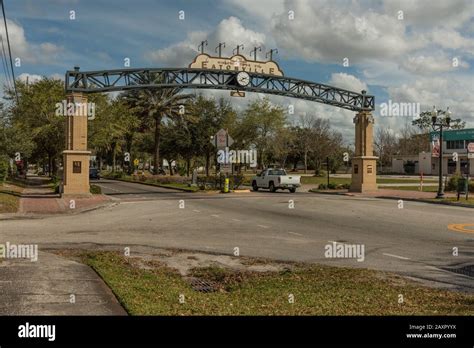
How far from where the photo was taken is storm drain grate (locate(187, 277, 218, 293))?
7344 millimetres

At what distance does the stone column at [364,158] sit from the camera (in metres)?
34.1

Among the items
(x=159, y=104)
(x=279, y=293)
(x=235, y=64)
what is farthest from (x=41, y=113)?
(x=279, y=293)

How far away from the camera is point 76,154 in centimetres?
2656

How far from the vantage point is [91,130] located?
136ft

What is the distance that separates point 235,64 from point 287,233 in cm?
2037

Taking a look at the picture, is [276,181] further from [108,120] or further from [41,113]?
[41,113]

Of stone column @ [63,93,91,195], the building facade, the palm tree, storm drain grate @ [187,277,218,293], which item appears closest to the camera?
storm drain grate @ [187,277,218,293]

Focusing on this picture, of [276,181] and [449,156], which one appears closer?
[276,181]

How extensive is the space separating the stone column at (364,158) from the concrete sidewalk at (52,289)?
91.4 feet

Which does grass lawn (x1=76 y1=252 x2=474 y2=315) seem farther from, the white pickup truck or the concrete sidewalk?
the white pickup truck

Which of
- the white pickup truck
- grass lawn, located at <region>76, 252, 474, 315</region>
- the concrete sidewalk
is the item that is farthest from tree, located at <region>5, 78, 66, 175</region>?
grass lawn, located at <region>76, 252, 474, 315</region>

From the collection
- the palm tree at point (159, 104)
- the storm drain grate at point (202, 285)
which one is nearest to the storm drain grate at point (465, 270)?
the storm drain grate at point (202, 285)

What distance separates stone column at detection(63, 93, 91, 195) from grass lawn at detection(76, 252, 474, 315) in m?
18.9

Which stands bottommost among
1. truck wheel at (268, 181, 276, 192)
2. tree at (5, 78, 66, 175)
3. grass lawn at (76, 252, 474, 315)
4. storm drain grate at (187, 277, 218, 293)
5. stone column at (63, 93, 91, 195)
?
storm drain grate at (187, 277, 218, 293)
